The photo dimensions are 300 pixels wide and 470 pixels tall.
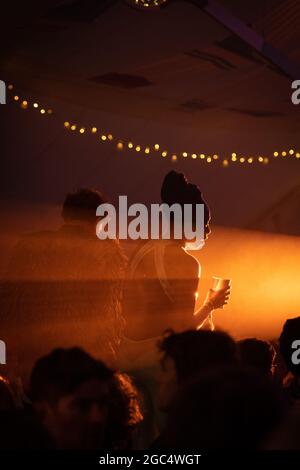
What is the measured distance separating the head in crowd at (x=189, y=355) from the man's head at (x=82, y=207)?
3.16ft

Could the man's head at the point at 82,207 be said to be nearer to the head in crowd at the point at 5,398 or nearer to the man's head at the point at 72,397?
the head in crowd at the point at 5,398

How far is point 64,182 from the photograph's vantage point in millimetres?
6215

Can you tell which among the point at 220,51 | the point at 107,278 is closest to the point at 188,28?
the point at 220,51

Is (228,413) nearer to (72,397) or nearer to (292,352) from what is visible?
(72,397)

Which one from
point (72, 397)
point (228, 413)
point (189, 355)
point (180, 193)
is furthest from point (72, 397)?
point (180, 193)

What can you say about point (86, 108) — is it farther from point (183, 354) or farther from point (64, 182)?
point (183, 354)

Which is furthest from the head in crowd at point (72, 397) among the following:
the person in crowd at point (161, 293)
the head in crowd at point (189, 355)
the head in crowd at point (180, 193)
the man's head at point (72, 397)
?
the head in crowd at point (180, 193)

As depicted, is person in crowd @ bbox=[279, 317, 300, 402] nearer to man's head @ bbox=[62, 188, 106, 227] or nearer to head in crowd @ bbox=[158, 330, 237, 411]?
head in crowd @ bbox=[158, 330, 237, 411]

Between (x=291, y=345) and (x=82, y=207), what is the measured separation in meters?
1.03

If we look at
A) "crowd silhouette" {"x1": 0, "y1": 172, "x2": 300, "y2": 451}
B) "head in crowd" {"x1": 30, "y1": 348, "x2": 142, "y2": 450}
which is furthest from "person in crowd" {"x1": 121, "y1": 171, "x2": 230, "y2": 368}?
"head in crowd" {"x1": 30, "y1": 348, "x2": 142, "y2": 450}

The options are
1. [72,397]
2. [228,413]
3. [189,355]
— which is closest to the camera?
[228,413]

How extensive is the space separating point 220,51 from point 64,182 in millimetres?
1722

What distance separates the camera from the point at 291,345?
2.92 m

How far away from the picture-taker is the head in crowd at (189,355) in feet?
7.60
